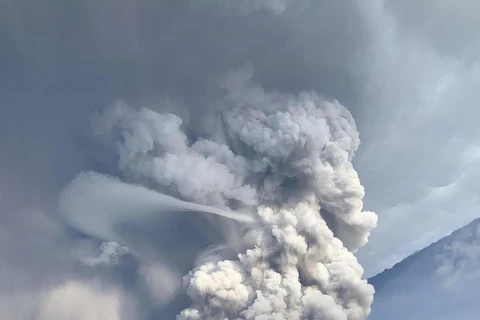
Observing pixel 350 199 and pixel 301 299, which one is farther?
pixel 350 199

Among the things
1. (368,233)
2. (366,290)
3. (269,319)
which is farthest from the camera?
(368,233)

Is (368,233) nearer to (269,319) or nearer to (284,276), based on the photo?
(284,276)

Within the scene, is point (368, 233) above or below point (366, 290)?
above

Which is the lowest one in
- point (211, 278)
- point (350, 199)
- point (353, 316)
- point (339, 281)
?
point (353, 316)

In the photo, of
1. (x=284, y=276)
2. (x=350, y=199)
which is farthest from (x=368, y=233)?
(x=284, y=276)

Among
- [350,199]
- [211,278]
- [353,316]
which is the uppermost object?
[350,199]

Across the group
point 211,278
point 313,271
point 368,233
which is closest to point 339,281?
point 313,271

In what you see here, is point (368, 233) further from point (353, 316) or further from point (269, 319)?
point (269, 319)

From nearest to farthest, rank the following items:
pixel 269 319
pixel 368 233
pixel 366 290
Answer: pixel 269 319 → pixel 366 290 → pixel 368 233

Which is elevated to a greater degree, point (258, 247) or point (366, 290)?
point (258, 247)
